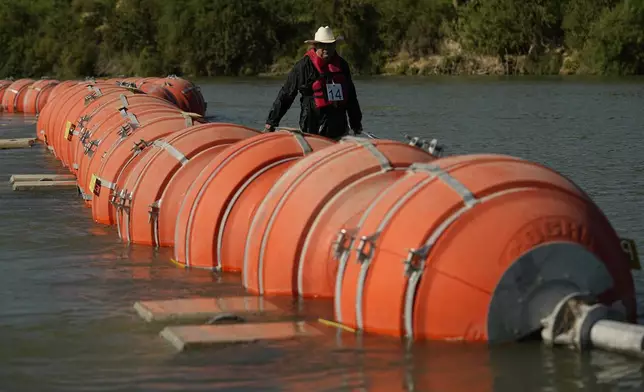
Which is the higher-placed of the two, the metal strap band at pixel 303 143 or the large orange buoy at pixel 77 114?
the metal strap band at pixel 303 143

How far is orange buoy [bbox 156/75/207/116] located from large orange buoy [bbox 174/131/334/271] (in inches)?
901

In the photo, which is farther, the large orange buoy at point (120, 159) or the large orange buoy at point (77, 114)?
the large orange buoy at point (77, 114)

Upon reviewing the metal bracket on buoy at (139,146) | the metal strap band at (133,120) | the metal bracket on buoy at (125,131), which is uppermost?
the metal strap band at (133,120)

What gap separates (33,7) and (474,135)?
298 ft

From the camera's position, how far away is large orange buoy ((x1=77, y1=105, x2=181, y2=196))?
16391 mm

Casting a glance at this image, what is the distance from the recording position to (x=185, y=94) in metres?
36.5

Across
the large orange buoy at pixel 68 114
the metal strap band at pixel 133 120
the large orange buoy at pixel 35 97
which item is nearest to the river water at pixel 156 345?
the metal strap band at pixel 133 120

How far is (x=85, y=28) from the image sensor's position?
11069cm

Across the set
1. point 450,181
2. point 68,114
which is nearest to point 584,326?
point 450,181

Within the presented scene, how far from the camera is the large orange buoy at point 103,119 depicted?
18203 millimetres

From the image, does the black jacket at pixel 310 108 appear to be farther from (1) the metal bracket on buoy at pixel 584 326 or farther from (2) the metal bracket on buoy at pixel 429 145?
(1) the metal bracket on buoy at pixel 584 326

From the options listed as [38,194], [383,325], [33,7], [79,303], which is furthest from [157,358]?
[33,7]

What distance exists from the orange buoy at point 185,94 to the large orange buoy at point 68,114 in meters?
7.17

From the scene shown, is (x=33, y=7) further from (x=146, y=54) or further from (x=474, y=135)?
(x=474, y=135)
